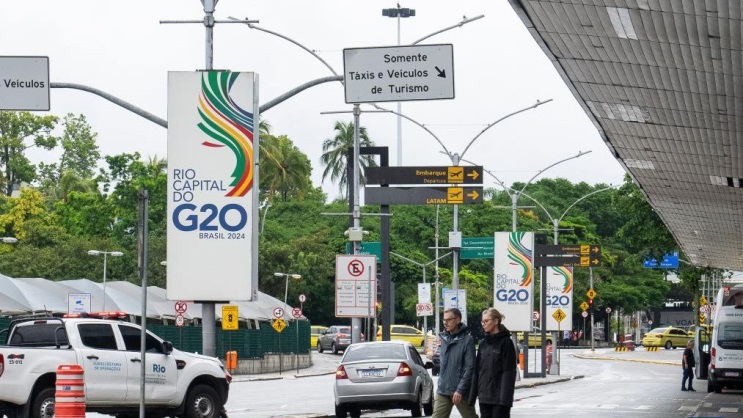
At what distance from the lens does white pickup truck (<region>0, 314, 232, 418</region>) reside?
22141 millimetres

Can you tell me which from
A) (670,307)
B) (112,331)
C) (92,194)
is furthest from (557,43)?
(670,307)

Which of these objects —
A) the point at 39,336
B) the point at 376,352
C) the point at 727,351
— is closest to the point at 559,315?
the point at 727,351

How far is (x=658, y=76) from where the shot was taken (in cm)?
2056

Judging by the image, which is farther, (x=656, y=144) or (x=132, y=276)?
(x=132, y=276)

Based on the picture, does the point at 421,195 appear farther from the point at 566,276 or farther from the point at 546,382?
the point at 566,276

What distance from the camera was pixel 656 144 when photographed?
90.7ft

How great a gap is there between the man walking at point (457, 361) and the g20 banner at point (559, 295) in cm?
3520

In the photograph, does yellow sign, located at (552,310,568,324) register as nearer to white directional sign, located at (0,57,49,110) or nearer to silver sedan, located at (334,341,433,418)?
silver sedan, located at (334,341,433,418)

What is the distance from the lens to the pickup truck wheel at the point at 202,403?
939 inches

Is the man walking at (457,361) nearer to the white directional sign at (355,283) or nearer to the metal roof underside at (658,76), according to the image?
the metal roof underside at (658,76)

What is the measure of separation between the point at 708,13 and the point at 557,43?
113 inches

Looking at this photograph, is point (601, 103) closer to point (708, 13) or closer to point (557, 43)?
point (557, 43)

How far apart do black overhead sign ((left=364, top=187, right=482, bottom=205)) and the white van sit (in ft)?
41.3

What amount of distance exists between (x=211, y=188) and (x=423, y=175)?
13.0m
